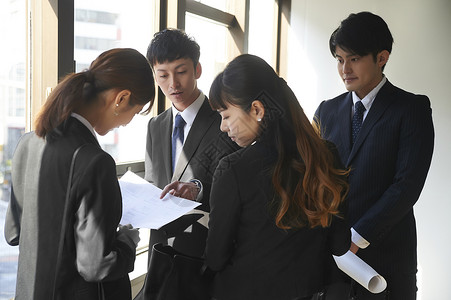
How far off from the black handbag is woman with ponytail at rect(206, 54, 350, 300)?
0.06m

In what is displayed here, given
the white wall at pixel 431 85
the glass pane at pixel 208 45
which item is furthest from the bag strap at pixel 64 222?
the white wall at pixel 431 85

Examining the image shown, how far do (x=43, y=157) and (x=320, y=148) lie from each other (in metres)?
0.72

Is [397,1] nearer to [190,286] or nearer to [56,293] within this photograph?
[190,286]

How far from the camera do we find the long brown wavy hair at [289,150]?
118 centimetres

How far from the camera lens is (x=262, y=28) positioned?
429 centimetres

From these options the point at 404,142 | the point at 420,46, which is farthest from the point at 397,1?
the point at 404,142

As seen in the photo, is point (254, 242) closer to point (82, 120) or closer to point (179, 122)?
point (82, 120)

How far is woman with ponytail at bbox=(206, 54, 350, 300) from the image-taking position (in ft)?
3.86

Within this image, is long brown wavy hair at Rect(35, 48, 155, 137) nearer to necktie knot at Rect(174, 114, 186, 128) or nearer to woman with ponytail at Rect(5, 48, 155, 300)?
woman with ponytail at Rect(5, 48, 155, 300)

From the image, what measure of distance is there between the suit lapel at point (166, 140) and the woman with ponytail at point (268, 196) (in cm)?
62

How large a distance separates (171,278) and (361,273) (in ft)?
2.01

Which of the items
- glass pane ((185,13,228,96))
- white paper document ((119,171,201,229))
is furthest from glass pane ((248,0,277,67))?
white paper document ((119,171,201,229))

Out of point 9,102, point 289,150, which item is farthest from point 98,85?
point 9,102

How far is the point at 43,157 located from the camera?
115 cm
